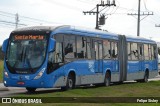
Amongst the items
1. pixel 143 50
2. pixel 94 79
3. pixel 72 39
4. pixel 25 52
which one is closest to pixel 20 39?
pixel 25 52

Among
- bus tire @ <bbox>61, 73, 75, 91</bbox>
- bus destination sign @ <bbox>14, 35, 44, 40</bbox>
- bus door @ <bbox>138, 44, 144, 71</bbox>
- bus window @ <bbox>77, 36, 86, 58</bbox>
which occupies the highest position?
bus destination sign @ <bbox>14, 35, 44, 40</bbox>

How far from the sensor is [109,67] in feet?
101

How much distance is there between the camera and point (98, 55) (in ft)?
95.3

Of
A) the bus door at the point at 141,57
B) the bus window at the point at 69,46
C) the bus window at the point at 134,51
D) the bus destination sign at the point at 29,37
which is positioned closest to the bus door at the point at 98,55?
the bus window at the point at 69,46

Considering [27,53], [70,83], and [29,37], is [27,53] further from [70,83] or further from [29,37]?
[70,83]

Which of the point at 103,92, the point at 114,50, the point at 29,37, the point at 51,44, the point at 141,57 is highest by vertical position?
the point at 29,37

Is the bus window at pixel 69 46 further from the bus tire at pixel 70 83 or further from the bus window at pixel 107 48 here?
the bus window at pixel 107 48

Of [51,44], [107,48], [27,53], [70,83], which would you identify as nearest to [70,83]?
[70,83]

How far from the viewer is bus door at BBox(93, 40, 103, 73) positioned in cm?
2875

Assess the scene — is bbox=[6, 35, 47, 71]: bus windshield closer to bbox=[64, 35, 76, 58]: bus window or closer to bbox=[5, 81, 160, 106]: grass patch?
bbox=[5, 81, 160, 106]: grass patch

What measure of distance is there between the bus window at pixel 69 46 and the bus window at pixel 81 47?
1.87 ft

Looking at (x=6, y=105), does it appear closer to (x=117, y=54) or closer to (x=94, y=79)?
(x=94, y=79)

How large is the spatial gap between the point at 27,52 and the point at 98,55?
6.27 m

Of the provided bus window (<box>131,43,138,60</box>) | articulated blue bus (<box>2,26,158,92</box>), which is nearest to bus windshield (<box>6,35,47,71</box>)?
articulated blue bus (<box>2,26,158,92</box>)
